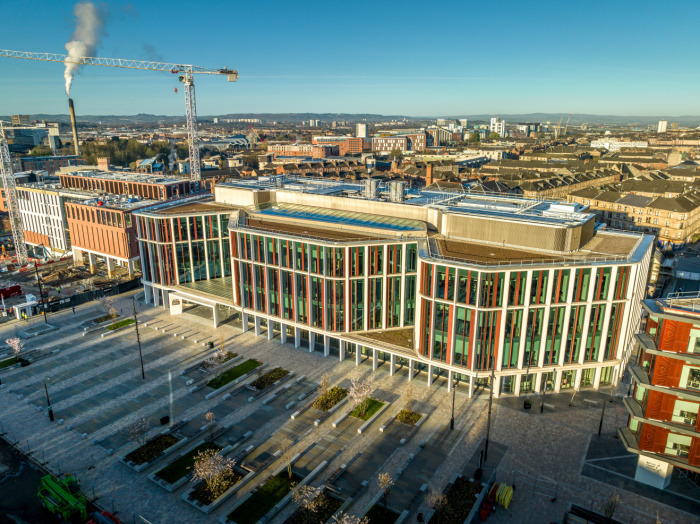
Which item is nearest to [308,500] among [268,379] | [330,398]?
[330,398]

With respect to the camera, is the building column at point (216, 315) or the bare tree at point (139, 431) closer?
the bare tree at point (139, 431)

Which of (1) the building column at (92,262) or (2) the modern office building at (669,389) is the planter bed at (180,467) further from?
(1) the building column at (92,262)

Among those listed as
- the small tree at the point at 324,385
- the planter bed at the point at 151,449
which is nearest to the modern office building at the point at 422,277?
the small tree at the point at 324,385

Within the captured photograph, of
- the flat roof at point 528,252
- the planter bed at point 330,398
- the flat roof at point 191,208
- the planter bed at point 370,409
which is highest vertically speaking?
the flat roof at point 191,208

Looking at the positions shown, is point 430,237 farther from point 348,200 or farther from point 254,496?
point 254,496

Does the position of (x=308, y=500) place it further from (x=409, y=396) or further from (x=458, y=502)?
(x=409, y=396)
